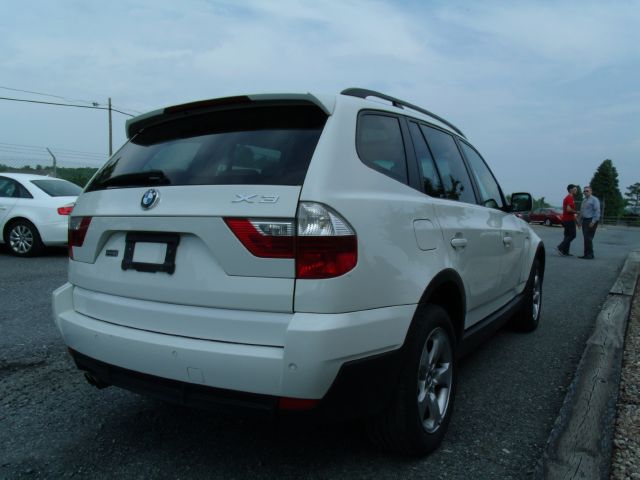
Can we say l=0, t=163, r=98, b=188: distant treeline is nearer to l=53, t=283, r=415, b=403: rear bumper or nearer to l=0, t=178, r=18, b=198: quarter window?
l=0, t=178, r=18, b=198: quarter window

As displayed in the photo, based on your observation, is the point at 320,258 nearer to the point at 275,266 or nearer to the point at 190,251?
the point at 275,266

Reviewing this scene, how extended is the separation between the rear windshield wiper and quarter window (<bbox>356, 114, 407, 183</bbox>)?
88cm

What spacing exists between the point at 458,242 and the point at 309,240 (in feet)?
3.87

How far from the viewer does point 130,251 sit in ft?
7.38

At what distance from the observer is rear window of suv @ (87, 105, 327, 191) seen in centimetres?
206

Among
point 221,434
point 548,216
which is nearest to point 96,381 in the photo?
point 221,434

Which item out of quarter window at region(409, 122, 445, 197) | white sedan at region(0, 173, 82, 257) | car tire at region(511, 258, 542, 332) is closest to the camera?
quarter window at region(409, 122, 445, 197)

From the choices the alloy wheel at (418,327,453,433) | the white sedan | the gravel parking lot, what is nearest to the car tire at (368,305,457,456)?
the alloy wheel at (418,327,453,433)

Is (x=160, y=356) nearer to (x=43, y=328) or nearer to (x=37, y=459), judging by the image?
(x=37, y=459)

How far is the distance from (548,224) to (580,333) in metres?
37.9

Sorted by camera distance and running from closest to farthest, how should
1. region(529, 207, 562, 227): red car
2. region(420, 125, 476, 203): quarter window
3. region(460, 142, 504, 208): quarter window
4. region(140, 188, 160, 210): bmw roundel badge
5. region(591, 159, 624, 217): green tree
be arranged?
region(140, 188, 160, 210): bmw roundel badge < region(420, 125, 476, 203): quarter window < region(460, 142, 504, 208): quarter window < region(529, 207, 562, 227): red car < region(591, 159, 624, 217): green tree

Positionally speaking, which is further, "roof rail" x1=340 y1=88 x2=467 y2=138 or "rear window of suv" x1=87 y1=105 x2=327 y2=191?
"roof rail" x1=340 y1=88 x2=467 y2=138

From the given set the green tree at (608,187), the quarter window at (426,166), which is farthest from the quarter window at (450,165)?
the green tree at (608,187)

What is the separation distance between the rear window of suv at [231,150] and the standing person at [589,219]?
1165 cm
